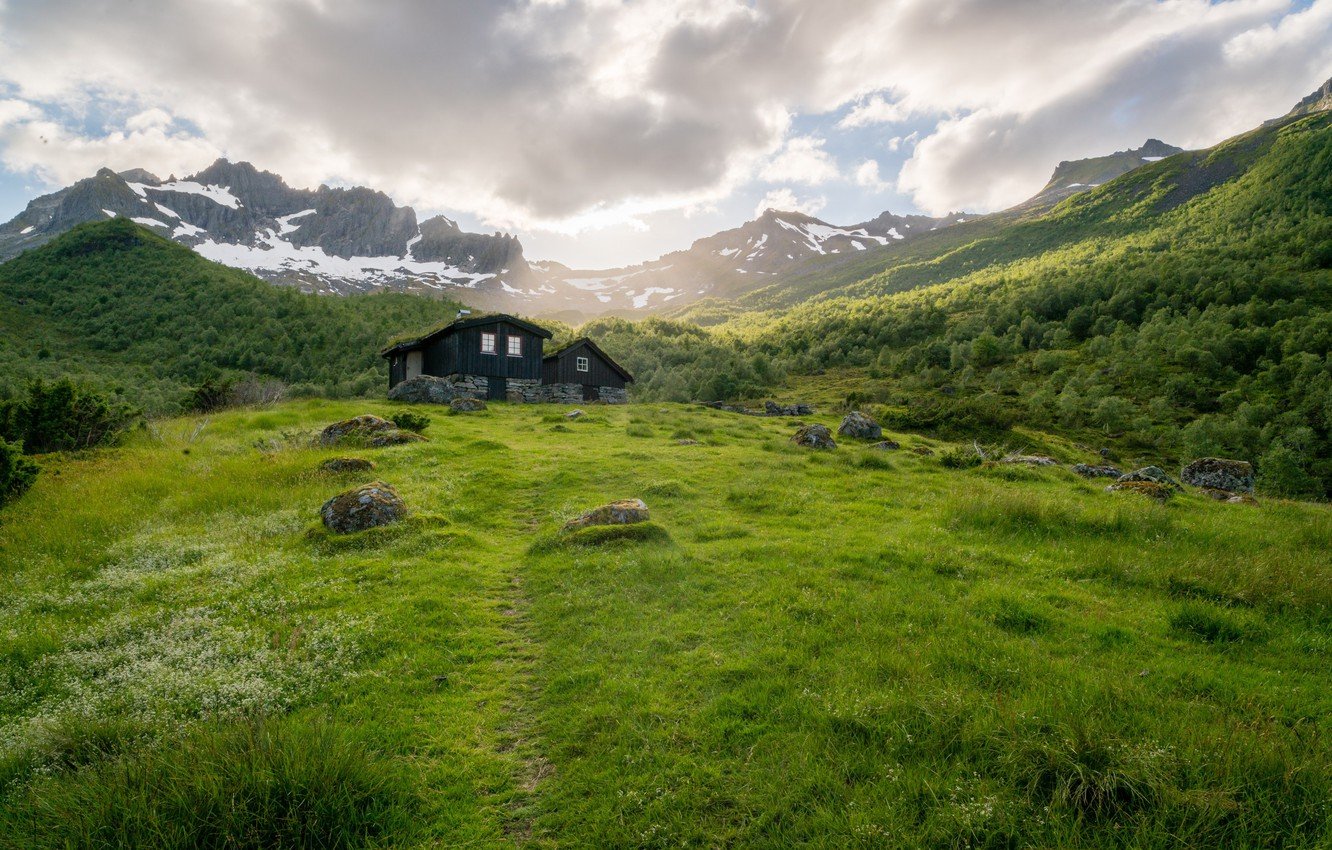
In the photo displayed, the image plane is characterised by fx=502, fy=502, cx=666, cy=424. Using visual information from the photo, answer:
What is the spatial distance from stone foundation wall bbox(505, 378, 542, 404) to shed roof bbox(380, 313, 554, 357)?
16.2 ft

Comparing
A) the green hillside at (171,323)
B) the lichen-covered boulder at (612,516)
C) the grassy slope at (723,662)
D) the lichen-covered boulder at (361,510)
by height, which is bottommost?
the grassy slope at (723,662)

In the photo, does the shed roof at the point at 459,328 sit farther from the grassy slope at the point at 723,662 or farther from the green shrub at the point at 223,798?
the green shrub at the point at 223,798

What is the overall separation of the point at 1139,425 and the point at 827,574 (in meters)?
66.9

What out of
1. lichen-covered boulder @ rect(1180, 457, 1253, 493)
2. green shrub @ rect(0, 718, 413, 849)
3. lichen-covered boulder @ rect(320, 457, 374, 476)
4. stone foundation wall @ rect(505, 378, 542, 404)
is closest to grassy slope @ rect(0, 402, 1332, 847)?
green shrub @ rect(0, 718, 413, 849)

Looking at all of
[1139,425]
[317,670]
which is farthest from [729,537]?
[1139,425]

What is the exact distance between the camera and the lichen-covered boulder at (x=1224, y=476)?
2291cm

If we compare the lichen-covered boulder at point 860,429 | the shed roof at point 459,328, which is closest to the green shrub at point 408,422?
the shed roof at point 459,328

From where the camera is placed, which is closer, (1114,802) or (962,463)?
(1114,802)

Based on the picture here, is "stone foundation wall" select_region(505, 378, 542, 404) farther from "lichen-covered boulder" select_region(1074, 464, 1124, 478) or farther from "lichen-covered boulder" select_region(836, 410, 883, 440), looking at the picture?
"lichen-covered boulder" select_region(1074, 464, 1124, 478)

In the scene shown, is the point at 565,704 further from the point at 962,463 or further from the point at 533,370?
the point at 533,370

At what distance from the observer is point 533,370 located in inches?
2028

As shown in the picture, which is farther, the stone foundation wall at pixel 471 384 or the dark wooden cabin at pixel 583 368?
the dark wooden cabin at pixel 583 368

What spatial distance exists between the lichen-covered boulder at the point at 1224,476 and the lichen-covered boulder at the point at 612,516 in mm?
26629

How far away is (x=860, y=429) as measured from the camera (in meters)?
32.1
